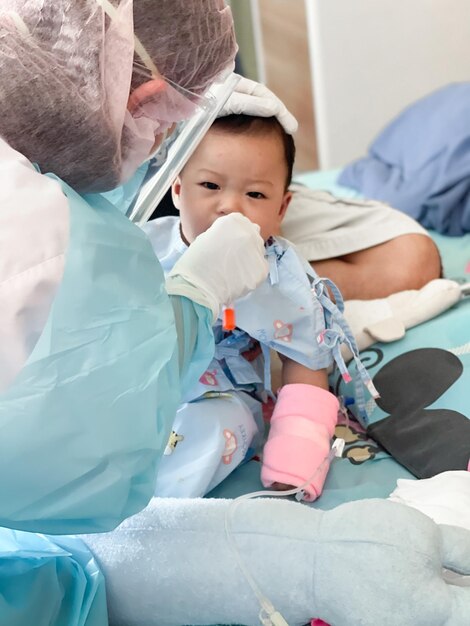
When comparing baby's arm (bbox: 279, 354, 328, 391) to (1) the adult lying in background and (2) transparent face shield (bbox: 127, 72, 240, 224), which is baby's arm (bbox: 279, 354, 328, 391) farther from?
(2) transparent face shield (bbox: 127, 72, 240, 224)

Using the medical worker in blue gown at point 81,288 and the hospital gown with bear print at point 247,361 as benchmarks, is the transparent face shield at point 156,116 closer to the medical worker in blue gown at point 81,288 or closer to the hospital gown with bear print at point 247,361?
the medical worker in blue gown at point 81,288

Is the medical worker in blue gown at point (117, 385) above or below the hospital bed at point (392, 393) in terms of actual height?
above

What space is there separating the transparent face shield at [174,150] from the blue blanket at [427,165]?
0.87 m

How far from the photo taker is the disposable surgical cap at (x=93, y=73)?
2.40ft

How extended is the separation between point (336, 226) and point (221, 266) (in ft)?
2.04

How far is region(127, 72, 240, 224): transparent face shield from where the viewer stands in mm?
956

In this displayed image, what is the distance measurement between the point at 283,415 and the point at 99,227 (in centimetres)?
46

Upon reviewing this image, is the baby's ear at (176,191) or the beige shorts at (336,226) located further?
the beige shorts at (336,226)

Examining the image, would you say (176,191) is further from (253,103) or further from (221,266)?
(221,266)

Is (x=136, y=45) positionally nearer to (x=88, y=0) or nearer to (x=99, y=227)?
(x=88, y=0)

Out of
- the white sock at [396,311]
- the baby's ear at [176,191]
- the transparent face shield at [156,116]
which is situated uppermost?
the transparent face shield at [156,116]

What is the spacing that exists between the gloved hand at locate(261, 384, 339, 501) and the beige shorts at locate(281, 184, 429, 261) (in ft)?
1.32

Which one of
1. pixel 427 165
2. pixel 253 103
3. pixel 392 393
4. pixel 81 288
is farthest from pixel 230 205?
pixel 427 165

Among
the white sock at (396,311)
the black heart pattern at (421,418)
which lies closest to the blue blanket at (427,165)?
the white sock at (396,311)
